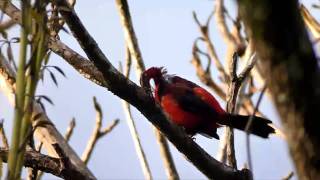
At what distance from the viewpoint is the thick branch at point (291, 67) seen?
16.3 inches

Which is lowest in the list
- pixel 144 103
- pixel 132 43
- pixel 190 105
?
pixel 144 103

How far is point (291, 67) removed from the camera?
0.42 metres

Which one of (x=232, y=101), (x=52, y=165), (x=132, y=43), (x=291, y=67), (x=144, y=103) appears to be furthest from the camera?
(x=132, y=43)

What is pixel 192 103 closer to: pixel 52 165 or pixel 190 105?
pixel 190 105

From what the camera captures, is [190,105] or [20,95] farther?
[190,105]

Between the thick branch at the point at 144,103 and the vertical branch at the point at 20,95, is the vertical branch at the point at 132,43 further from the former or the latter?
the vertical branch at the point at 20,95

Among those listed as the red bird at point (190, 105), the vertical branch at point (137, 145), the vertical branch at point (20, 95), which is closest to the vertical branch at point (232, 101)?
the vertical branch at point (137, 145)

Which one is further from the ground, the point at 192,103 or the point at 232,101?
the point at 192,103

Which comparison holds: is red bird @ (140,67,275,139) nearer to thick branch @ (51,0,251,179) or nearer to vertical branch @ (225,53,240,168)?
vertical branch @ (225,53,240,168)

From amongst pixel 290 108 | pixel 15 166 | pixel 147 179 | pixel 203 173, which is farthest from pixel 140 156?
pixel 290 108

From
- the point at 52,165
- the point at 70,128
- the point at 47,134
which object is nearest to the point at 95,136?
the point at 70,128

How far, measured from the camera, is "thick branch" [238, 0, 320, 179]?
0.41 metres

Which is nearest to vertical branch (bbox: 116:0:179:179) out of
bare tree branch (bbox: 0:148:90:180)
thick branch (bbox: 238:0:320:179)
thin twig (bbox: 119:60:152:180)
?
thin twig (bbox: 119:60:152:180)

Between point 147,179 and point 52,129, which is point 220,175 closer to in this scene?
point 52,129
